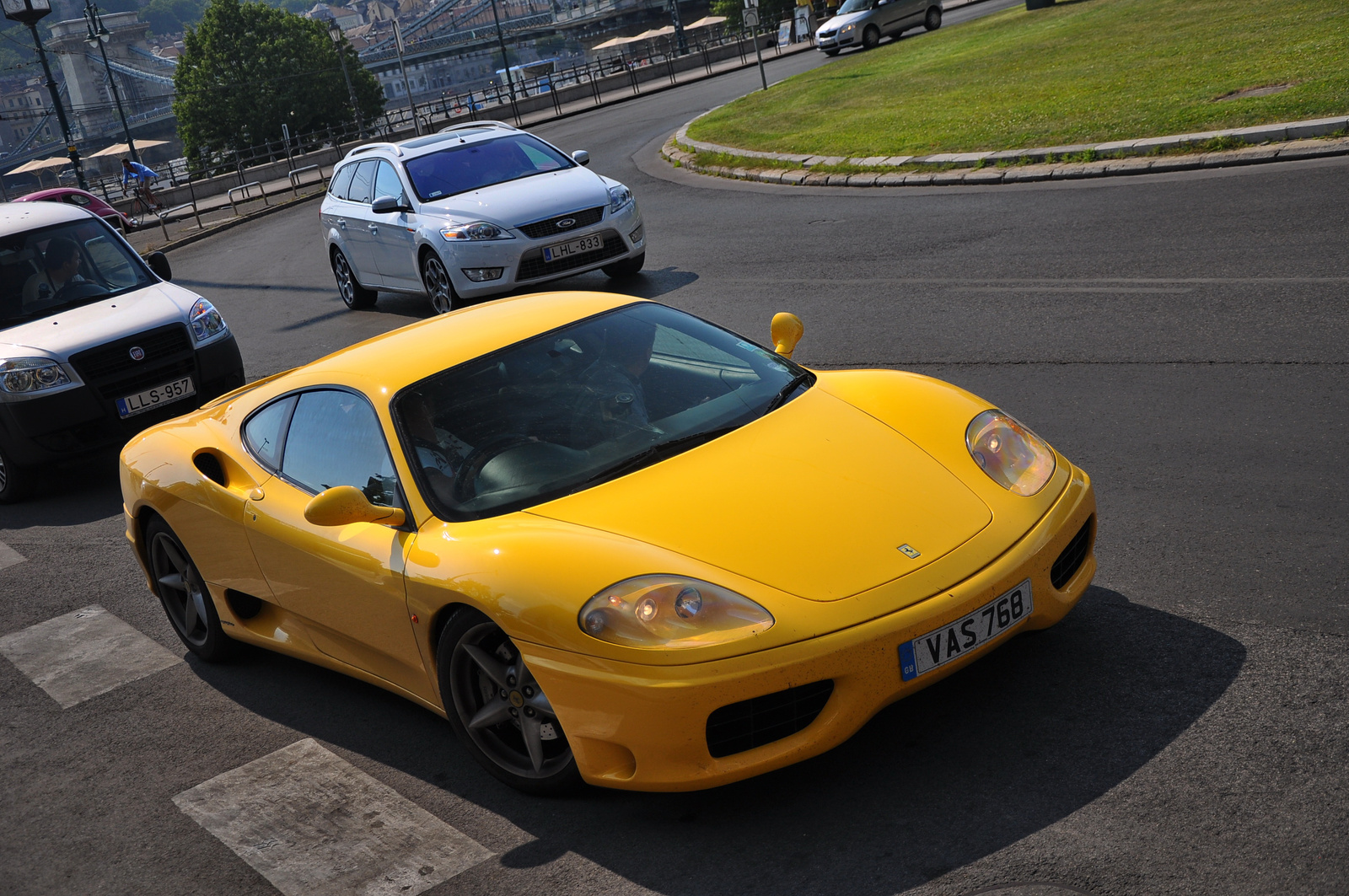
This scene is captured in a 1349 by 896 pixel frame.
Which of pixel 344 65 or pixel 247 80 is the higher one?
pixel 247 80

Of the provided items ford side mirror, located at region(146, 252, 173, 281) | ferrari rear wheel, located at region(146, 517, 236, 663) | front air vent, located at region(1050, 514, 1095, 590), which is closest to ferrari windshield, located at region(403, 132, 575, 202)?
ford side mirror, located at region(146, 252, 173, 281)

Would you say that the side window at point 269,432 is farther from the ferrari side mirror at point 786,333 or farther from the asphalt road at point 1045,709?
the ferrari side mirror at point 786,333

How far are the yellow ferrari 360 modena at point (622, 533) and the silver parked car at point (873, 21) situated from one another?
33674 mm

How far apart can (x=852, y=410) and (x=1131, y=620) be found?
1.11m

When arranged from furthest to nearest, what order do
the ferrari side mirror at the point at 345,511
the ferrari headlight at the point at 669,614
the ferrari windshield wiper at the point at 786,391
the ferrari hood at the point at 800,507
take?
1. the ferrari windshield wiper at the point at 786,391
2. the ferrari side mirror at the point at 345,511
3. the ferrari hood at the point at 800,507
4. the ferrari headlight at the point at 669,614

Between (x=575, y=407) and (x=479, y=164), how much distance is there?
882cm

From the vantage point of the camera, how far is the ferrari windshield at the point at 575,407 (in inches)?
150

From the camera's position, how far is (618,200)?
11.6 m

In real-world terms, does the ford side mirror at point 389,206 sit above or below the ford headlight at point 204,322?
above

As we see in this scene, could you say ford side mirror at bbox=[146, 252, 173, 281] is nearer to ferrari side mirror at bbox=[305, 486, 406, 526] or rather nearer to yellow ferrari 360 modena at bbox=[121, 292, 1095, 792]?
yellow ferrari 360 modena at bbox=[121, 292, 1095, 792]

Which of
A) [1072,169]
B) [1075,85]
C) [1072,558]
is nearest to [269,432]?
[1072,558]

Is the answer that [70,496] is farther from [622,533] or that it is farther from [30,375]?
[622,533]

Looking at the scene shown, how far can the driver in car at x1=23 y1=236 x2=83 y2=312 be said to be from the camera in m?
9.35

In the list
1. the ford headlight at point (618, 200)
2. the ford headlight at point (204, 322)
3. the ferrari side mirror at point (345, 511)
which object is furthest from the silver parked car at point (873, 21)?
the ferrari side mirror at point (345, 511)
